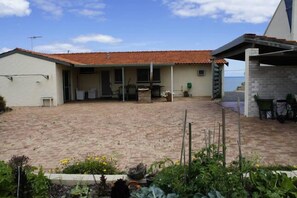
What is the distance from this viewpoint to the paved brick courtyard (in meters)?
6.60

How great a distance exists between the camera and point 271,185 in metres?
3.20

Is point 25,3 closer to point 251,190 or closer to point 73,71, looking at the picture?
point 73,71

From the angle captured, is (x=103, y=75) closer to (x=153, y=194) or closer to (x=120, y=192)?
(x=120, y=192)

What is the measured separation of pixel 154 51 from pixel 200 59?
15.2 feet

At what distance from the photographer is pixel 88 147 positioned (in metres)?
7.47

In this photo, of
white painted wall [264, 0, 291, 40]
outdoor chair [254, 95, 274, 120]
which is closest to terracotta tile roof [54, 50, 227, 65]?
white painted wall [264, 0, 291, 40]

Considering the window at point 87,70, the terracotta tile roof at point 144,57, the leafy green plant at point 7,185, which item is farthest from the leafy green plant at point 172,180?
the window at point 87,70

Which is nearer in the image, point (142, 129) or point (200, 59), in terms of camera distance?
point (142, 129)

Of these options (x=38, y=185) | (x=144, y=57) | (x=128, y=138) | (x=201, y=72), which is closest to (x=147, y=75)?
(x=144, y=57)

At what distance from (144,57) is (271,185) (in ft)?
73.1

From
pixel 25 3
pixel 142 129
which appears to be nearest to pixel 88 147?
pixel 142 129

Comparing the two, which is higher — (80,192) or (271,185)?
(271,185)

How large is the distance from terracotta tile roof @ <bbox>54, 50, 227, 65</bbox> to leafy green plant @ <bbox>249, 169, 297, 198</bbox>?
20.0 meters

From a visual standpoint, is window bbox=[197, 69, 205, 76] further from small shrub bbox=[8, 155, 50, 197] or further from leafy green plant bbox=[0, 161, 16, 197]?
leafy green plant bbox=[0, 161, 16, 197]
